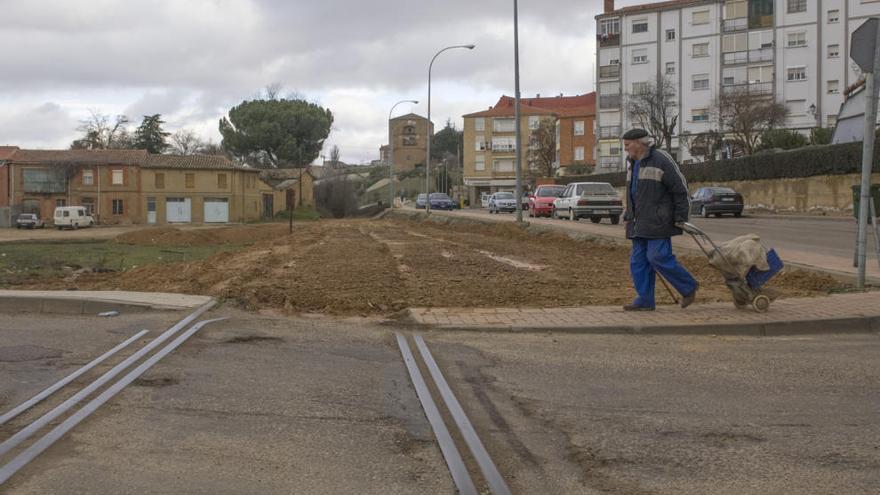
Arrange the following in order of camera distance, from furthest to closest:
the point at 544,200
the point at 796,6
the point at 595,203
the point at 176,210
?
the point at 176,210 → the point at 796,6 → the point at 544,200 → the point at 595,203

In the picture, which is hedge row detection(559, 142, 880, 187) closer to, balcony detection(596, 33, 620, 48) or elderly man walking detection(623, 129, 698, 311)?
balcony detection(596, 33, 620, 48)

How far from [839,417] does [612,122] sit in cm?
7549

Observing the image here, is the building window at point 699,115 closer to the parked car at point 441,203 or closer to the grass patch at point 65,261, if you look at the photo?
the parked car at point 441,203

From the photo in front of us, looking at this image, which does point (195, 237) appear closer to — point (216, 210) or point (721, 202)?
point (721, 202)

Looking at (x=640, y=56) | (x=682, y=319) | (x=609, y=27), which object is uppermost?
(x=609, y=27)

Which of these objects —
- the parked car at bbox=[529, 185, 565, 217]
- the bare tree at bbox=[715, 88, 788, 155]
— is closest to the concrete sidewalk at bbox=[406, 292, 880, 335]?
the parked car at bbox=[529, 185, 565, 217]

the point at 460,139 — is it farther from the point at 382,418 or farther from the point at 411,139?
→ the point at 382,418

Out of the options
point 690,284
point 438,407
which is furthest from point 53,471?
point 690,284

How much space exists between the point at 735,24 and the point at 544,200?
38.7m

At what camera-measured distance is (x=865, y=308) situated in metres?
8.49

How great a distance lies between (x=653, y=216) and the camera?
8.48m

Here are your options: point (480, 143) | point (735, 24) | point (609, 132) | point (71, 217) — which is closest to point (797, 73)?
point (735, 24)

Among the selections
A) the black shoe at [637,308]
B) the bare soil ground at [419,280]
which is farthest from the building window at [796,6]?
the black shoe at [637,308]

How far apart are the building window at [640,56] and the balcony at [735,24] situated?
693cm
